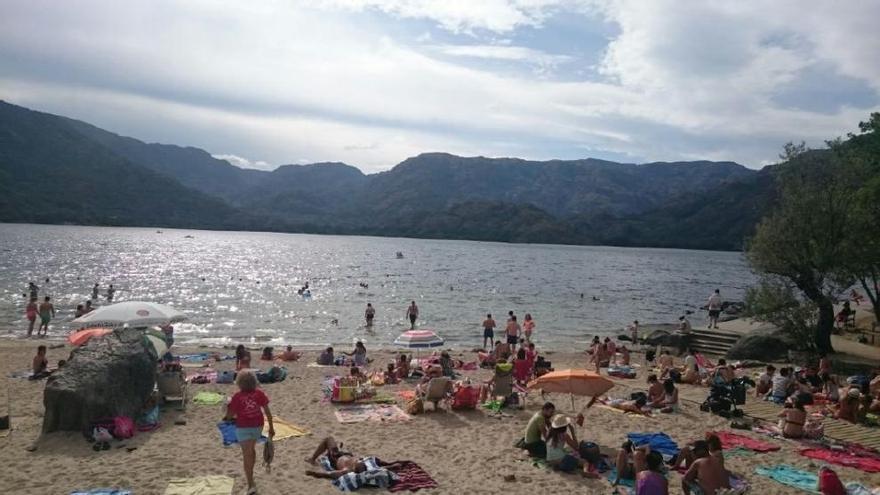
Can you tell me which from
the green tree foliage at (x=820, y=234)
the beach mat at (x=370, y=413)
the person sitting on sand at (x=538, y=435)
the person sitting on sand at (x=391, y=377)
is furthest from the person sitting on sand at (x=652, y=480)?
the green tree foliage at (x=820, y=234)

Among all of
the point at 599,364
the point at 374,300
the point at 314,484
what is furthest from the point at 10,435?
the point at 374,300

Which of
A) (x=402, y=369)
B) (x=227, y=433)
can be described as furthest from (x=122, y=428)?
(x=402, y=369)

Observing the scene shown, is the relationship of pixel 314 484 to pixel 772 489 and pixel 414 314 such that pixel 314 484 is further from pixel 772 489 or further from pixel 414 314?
pixel 414 314

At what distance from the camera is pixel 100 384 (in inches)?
444

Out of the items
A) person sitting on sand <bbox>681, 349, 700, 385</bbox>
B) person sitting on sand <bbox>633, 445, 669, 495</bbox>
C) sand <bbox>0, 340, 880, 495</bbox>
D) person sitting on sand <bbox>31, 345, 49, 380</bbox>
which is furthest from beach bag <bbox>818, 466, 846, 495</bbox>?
person sitting on sand <bbox>31, 345, 49, 380</bbox>

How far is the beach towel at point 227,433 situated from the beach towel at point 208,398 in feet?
6.88

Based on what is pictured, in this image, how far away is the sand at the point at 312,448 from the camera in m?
9.20

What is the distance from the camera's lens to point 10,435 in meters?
11.1

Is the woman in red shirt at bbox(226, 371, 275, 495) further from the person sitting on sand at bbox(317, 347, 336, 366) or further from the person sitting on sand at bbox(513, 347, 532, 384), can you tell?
the person sitting on sand at bbox(317, 347, 336, 366)

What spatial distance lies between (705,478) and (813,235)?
16018 millimetres

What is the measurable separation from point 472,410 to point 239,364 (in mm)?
8305

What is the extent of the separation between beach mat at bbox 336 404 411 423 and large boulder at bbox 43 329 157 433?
4.39 m

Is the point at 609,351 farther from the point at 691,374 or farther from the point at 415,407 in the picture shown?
the point at 415,407

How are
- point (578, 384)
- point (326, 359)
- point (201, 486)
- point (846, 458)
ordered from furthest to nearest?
1. point (326, 359)
2. point (578, 384)
3. point (846, 458)
4. point (201, 486)
